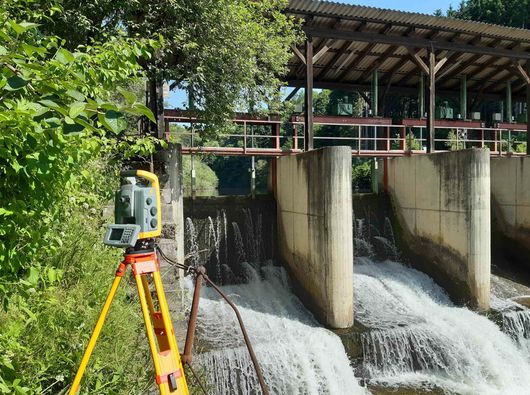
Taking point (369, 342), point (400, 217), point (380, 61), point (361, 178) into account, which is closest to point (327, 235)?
point (369, 342)

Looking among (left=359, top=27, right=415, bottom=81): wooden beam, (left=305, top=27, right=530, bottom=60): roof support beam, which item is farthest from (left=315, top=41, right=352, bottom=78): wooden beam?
(left=305, top=27, right=530, bottom=60): roof support beam

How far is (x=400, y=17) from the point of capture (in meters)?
11.2

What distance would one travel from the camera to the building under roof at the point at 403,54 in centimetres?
1066

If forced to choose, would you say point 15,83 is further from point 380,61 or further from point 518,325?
point 380,61

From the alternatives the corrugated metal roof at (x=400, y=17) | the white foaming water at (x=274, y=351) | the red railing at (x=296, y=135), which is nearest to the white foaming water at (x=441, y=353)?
the white foaming water at (x=274, y=351)

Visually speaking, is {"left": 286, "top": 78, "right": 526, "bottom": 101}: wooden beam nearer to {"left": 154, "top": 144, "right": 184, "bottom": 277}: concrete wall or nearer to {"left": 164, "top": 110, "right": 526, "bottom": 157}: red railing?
{"left": 164, "top": 110, "right": 526, "bottom": 157}: red railing

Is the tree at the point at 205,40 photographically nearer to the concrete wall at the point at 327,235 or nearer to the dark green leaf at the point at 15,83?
the concrete wall at the point at 327,235

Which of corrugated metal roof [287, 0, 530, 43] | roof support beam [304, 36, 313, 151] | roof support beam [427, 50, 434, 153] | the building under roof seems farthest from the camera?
roof support beam [427, 50, 434, 153]

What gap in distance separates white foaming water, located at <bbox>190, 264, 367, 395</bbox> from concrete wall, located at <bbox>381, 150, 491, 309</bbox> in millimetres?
4024

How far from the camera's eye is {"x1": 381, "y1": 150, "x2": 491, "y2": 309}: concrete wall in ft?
31.6

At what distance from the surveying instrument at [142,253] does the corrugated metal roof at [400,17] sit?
901 centimetres

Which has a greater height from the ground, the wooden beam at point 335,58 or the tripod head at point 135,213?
the wooden beam at point 335,58

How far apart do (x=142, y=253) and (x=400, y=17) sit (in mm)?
11339

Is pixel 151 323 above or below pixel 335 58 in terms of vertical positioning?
below
